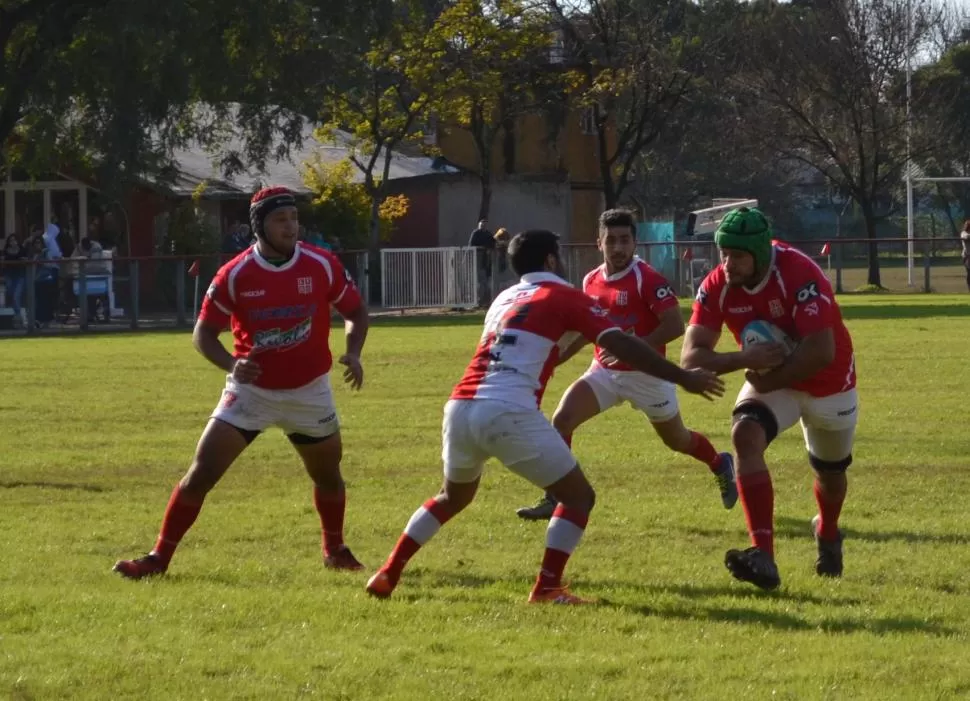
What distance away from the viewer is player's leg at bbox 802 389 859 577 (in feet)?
28.0

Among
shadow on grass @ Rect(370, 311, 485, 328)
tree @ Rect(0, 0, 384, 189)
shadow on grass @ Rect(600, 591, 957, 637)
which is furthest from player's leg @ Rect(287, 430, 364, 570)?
shadow on grass @ Rect(370, 311, 485, 328)

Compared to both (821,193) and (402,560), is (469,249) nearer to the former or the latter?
(402,560)

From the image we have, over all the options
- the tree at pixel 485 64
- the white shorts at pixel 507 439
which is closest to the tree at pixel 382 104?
the tree at pixel 485 64

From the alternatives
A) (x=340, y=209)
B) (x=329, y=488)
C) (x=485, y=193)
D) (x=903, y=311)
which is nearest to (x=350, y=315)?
(x=329, y=488)

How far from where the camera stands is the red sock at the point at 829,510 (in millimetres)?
8672

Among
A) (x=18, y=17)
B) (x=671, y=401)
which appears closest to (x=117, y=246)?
(x=18, y=17)

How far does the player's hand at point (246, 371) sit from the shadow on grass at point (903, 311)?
2589 centimetres

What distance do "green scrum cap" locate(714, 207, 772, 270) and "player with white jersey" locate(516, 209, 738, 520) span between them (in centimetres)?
263

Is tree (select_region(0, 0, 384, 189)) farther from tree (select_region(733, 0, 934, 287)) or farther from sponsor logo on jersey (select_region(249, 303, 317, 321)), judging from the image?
sponsor logo on jersey (select_region(249, 303, 317, 321))

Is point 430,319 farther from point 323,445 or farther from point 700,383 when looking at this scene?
point 700,383

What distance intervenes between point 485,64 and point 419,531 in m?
41.0

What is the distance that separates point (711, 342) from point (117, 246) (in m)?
35.7

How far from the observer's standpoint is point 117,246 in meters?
42.6

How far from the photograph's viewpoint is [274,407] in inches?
346
